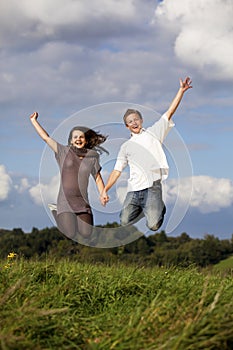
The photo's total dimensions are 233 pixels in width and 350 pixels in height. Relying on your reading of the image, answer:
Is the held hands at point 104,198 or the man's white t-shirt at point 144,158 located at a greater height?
the man's white t-shirt at point 144,158

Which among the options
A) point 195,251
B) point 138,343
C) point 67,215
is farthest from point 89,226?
point 195,251

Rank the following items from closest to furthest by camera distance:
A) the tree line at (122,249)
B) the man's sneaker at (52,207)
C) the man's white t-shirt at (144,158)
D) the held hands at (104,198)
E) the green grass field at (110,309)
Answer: the green grass field at (110,309), the man's white t-shirt at (144,158), the held hands at (104,198), the man's sneaker at (52,207), the tree line at (122,249)

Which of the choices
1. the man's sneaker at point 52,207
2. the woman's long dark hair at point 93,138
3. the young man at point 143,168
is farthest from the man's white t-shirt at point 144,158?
the man's sneaker at point 52,207

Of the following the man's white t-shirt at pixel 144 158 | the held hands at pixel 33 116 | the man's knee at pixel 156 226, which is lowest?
the man's knee at pixel 156 226

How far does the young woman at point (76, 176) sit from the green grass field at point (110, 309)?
2.25 ft

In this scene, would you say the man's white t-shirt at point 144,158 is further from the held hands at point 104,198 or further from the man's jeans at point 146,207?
the held hands at point 104,198

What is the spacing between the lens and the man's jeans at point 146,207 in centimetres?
857

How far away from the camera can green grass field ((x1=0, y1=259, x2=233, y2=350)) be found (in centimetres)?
614

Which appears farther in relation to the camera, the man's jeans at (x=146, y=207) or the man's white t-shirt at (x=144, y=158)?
the man's jeans at (x=146, y=207)

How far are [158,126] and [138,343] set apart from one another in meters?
3.36

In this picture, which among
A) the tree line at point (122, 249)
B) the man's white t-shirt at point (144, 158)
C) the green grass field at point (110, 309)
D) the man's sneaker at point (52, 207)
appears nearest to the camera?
the green grass field at point (110, 309)

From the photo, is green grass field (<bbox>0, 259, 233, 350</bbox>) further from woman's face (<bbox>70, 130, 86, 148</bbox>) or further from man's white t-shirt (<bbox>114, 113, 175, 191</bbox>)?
woman's face (<bbox>70, 130, 86, 148</bbox>)

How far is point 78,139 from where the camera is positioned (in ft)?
28.6

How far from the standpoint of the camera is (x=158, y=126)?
8711 mm
